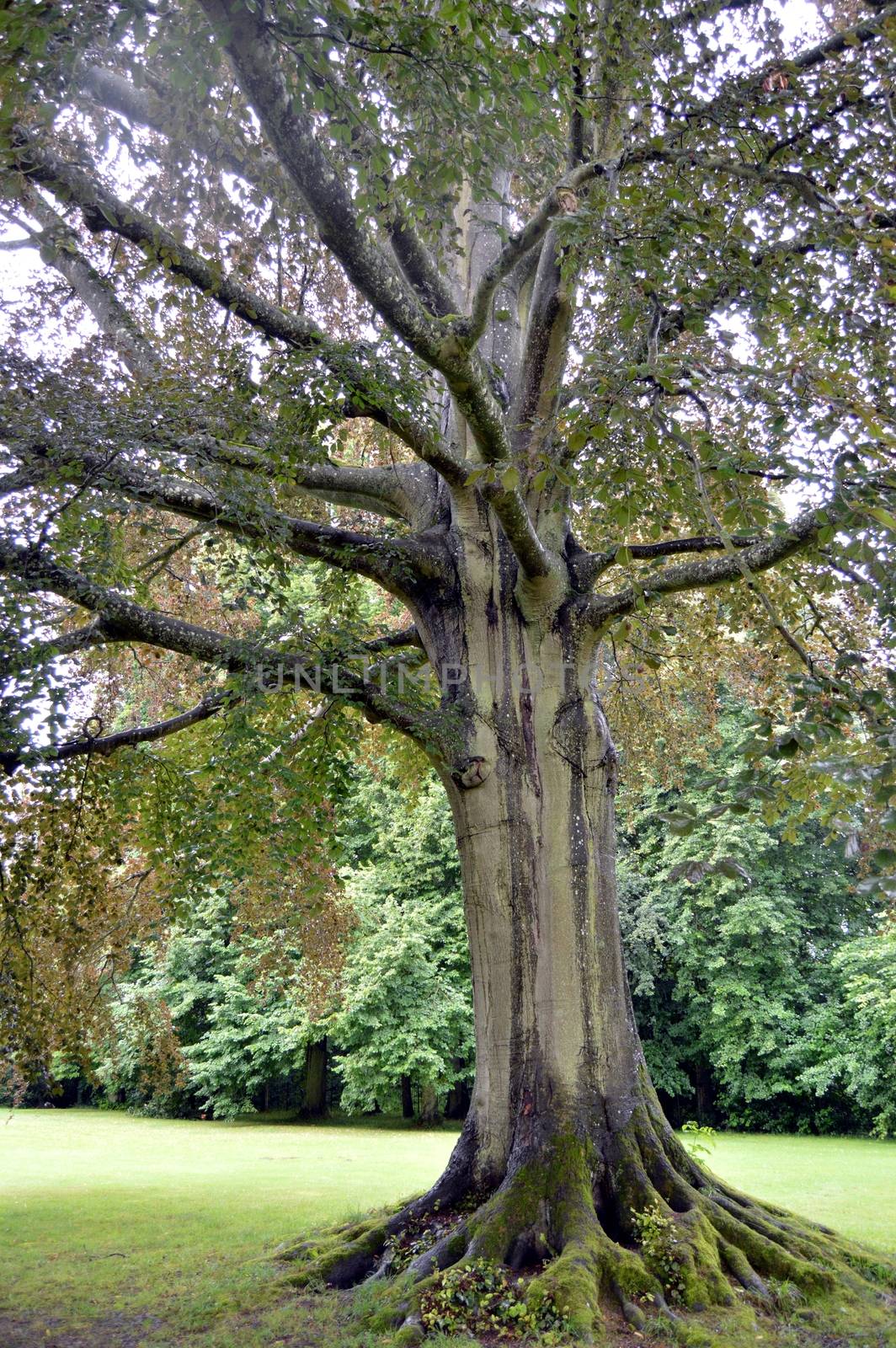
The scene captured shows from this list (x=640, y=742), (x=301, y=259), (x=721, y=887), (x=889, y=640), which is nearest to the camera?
(x=889, y=640)

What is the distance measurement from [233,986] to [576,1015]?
17511mm

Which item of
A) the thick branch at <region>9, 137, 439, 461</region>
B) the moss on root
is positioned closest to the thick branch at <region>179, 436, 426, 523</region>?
the thick branch at <region>9, 137, 439, 461</region>

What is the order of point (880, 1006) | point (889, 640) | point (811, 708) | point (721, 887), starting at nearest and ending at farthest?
point (811, 708) < point (889, 640) < point (880, 1006) < point (721, 887)

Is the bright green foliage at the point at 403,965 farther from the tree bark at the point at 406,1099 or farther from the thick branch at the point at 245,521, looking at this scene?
Result: the thick branch at the point at 245,521

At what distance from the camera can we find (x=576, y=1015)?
5.94 meters

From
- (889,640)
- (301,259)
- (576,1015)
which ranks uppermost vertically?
(301,259)

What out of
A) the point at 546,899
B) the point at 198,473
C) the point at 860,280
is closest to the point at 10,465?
the point at 198,473

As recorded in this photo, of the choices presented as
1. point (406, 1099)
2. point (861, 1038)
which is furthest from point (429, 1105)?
point (861, 1038)

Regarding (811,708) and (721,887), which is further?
(721,887)

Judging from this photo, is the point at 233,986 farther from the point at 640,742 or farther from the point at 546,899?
the point at 546,899

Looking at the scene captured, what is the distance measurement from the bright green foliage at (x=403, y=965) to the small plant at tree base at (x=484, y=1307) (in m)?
13.6

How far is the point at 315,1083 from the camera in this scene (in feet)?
79.8

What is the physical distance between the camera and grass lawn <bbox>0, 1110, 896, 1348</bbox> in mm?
5465

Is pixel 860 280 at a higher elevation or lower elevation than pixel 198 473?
higher
